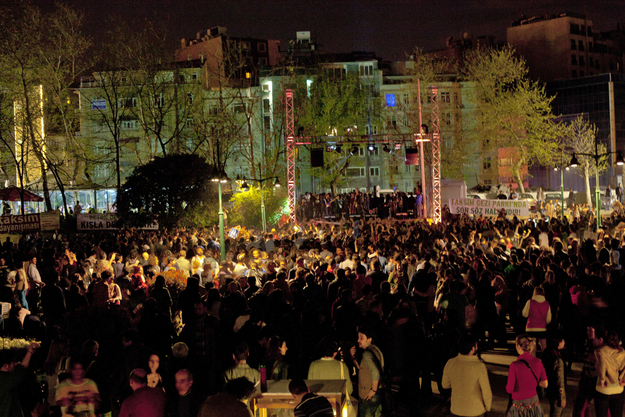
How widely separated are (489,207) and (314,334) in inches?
654

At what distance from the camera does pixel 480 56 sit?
186ft

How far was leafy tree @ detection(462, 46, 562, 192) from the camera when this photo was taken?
53.2 m

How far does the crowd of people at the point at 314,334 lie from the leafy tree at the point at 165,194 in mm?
15936

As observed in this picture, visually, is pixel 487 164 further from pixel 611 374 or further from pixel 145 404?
pixel 145 404

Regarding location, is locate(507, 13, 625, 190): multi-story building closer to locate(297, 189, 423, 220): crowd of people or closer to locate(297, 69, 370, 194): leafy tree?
locate(297, 69, 370, 194): leafy tree

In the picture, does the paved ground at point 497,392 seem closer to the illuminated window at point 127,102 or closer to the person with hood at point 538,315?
the person with hood at point 538,315

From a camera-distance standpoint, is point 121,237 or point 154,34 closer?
point 121,237

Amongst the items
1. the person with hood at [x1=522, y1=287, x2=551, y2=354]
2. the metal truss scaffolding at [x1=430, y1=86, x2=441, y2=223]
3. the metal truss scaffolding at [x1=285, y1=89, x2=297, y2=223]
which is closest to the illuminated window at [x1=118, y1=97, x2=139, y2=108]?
the metal truss scaffolding at [x1=285, y1=89, x2=297, y2=223]

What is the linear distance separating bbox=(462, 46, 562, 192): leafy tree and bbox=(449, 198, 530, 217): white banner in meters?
29.1

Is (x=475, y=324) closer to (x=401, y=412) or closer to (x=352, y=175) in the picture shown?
(x=401, y=412)

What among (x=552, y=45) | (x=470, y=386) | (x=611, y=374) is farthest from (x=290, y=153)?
(x=552, y=45)

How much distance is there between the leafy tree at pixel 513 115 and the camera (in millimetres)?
53197

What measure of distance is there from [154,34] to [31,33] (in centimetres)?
711

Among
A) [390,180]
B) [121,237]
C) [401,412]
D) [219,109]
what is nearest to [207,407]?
[401,412]
